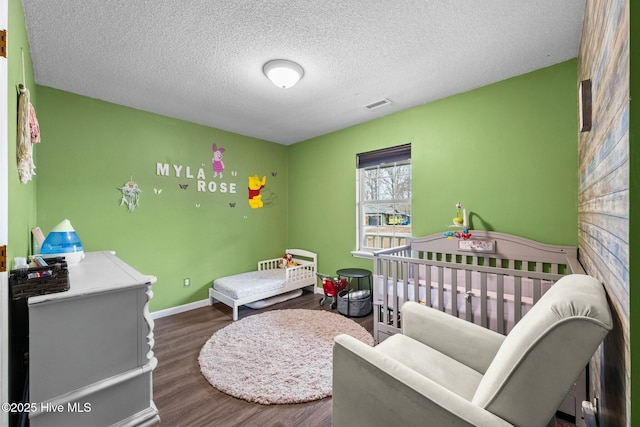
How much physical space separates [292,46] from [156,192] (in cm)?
232

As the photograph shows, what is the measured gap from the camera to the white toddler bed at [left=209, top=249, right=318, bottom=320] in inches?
124

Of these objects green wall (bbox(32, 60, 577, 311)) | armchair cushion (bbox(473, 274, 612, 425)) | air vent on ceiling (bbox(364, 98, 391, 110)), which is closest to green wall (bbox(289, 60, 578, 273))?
green wall (bbox(32, 60, 577, 311))

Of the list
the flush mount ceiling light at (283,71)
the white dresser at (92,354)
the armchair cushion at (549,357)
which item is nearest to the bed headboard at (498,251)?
the armchair cushion at (549,357)

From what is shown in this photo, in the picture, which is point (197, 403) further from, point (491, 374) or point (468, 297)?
point (468, 297)

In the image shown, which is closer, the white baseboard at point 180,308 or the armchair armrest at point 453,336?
the armchair armrest at point 453,336

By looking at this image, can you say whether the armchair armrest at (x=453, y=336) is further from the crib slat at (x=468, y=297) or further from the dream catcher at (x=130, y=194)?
the dream catcher at (x=130, y=194)

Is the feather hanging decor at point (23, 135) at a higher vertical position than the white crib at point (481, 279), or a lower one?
higher

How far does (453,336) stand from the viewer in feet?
4.95

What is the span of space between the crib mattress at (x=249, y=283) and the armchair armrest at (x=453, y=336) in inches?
79.7

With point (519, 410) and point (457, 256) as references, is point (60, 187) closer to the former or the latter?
point (519, 410)

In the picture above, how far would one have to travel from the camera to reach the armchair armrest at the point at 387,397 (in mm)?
901

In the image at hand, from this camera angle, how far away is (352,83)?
2463 millimetres

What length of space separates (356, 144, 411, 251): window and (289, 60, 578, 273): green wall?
0.12 metres

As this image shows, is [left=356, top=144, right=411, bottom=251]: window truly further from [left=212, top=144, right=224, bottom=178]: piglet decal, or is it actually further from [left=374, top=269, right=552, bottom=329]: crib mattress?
[left=212, top=144, right=224, bottom=178]: piglet decal
